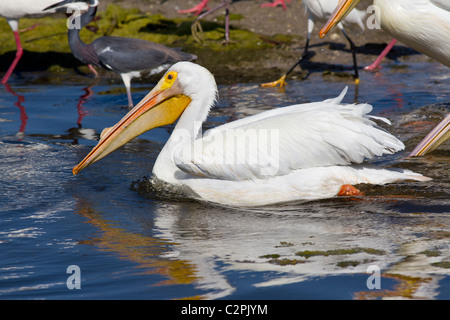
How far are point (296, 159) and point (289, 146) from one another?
0.29 ft

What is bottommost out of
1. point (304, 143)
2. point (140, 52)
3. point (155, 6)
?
point (304, 143)

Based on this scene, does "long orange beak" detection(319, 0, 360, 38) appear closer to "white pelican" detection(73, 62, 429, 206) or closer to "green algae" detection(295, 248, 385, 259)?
"white pelican" detection(73, 62, 429, 206)

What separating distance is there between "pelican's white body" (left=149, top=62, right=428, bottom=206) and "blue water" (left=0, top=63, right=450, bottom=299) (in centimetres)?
9

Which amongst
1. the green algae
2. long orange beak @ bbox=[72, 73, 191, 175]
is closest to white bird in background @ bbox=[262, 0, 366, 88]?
long orange beak @ bbox=[72, 73, 191, 175]

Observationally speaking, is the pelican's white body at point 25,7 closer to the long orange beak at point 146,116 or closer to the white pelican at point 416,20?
the long orange beak at point 146,116

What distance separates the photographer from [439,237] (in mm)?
3475

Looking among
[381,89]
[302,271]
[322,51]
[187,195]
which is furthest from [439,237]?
[322,51]

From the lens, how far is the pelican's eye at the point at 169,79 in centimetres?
452

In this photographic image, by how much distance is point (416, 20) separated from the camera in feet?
16.5

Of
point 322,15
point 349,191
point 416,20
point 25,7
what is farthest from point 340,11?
point 25,7

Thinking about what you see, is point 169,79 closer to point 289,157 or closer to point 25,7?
point 289,157

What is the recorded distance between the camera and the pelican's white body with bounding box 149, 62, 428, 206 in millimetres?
4105

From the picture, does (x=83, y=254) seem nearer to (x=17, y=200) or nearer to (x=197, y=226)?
(x=197, y=226)
